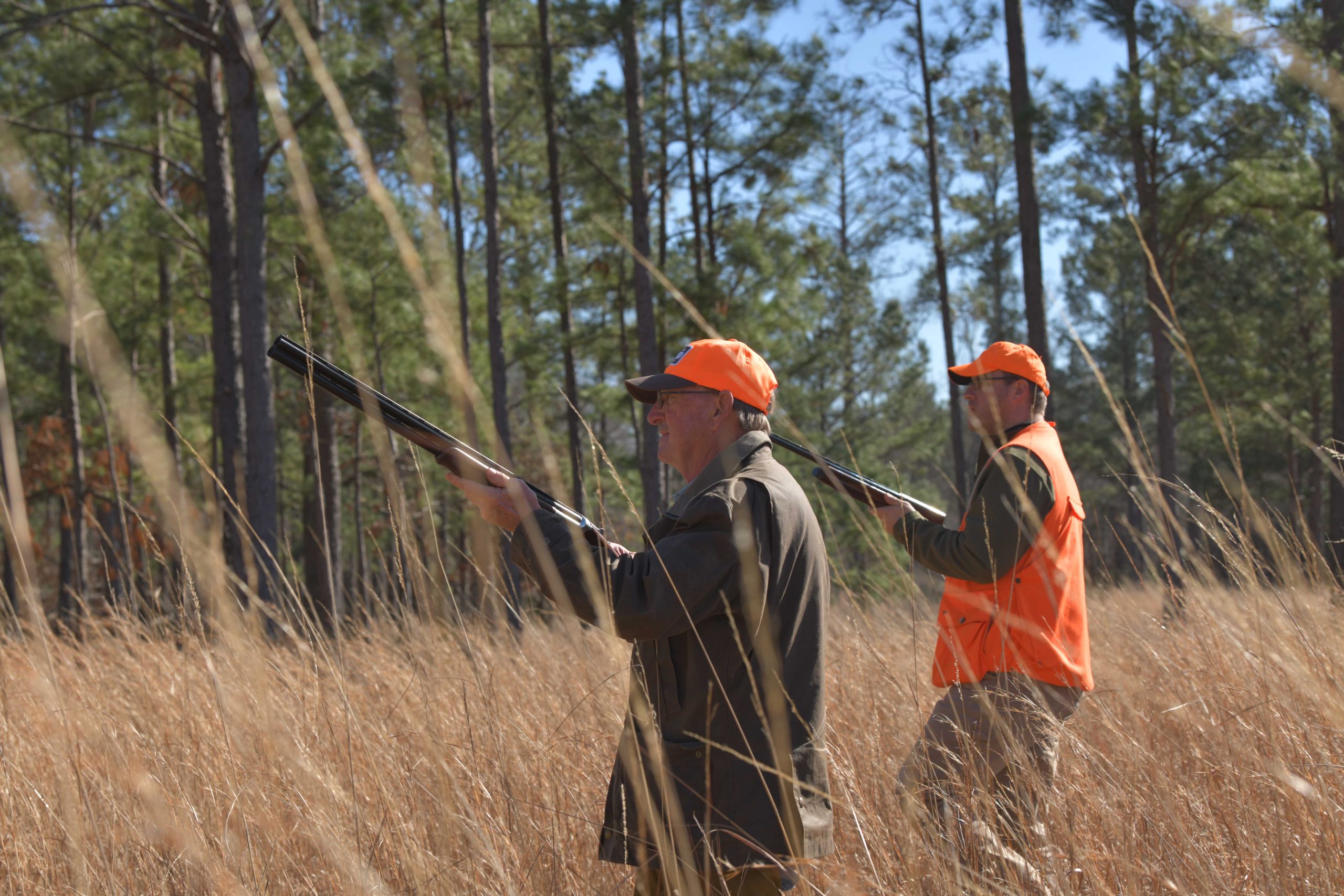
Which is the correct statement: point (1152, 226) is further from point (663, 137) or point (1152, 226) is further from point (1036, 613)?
point (1036, 613)

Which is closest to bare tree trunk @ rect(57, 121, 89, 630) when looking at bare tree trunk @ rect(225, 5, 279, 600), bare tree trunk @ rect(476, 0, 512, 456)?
bare tree trunk @ rect(476, 0, 512, 456)

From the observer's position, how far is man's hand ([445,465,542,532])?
7.04 ft

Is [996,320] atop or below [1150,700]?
atop

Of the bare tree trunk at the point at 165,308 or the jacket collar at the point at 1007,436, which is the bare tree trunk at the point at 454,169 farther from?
the jacket collar at the point at 1007,436

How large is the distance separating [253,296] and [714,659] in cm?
883

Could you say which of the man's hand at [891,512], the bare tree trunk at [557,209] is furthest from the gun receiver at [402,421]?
the bare tree trunk at [557,209]

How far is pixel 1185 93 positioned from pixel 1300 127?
141 cm

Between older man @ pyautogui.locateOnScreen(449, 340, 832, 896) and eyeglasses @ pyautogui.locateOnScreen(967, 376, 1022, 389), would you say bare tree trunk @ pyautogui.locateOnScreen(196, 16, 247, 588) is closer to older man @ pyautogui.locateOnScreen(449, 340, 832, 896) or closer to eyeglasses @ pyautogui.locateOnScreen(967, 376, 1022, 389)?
eyeglasses @ pyautogui.locateOnScreen(967, 376, 1022, 389)

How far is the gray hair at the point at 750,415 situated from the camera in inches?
89.7

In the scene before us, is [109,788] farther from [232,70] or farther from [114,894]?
[232,70]

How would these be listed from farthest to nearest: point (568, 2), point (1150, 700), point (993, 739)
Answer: point (568, 2) → point (1150, 700) → point (993, 739)

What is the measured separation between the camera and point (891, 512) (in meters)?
3.29

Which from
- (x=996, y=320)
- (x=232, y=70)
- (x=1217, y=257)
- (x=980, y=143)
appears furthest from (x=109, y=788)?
(x=996, y=320)

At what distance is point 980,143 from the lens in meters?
21.0
